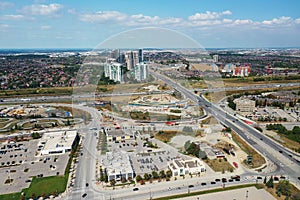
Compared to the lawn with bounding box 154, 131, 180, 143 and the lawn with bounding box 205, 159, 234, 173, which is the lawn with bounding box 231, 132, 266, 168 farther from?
the lawn with bounding box 154, 131, 180, 143

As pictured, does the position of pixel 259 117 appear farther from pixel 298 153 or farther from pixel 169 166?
pixel 169 166

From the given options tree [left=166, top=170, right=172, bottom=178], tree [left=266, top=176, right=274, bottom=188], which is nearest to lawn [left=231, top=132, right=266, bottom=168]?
tree [left=266, top=176, right=274, bottom=188]

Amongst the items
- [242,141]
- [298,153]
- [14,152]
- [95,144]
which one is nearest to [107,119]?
[95,144]

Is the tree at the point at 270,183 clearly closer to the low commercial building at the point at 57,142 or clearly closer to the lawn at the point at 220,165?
the lawn at the point at 220,165

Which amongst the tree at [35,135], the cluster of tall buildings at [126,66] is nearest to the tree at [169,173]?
the tree at [35,135]

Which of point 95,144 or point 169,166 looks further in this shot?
point 95,144
